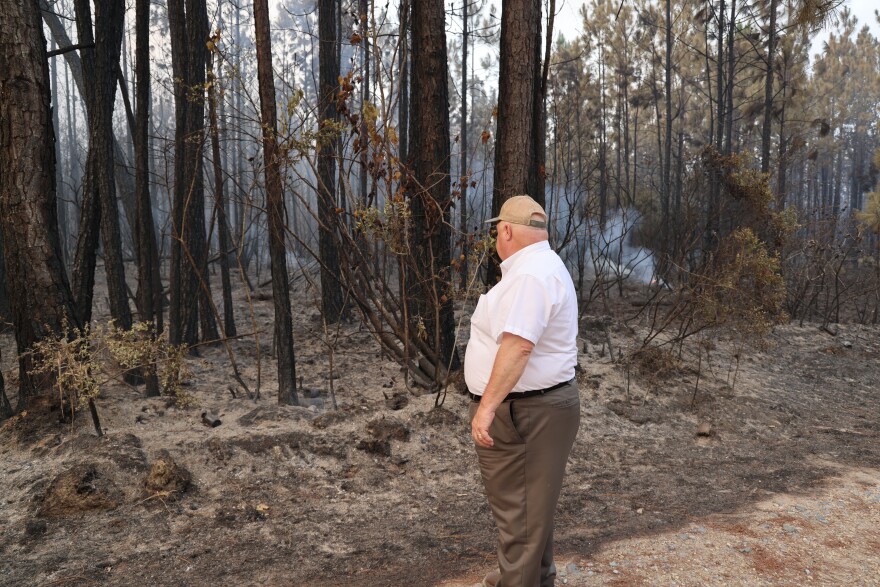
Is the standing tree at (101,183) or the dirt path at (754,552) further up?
the standing tree at (101,183)

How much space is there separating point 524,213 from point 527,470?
1.08m

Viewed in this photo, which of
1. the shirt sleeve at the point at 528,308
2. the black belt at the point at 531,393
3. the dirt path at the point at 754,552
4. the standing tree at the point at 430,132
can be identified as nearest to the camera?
the shirt sleeve at the point at 528,308

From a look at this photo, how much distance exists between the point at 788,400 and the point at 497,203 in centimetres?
461

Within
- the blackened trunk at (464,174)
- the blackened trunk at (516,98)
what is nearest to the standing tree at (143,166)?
the blackened trunk at (464,174)

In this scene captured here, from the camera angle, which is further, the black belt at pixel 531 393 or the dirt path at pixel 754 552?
the dirt path at pixel 754 552

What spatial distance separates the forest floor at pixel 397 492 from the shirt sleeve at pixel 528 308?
171cm

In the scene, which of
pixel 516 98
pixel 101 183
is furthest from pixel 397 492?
pixel 101 183

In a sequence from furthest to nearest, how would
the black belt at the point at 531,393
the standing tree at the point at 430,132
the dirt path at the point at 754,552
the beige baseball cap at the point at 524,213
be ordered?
the standing tree at the point at 430,132, the dirt path at the point at 754,552, the beige baseball cap at the point at 524,213, the black belt at the point at 531,393

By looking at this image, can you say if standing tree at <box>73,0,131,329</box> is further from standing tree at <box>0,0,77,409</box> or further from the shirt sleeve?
the shirt sleeve

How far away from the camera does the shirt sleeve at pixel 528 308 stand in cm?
261

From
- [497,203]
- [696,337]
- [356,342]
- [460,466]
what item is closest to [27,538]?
[460,466]

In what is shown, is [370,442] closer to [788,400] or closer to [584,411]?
[584,411]

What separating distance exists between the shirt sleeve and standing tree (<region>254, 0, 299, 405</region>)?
11.5ft

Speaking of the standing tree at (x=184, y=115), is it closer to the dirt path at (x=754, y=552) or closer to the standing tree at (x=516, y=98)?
the standing tree at (x=516, y=98)
